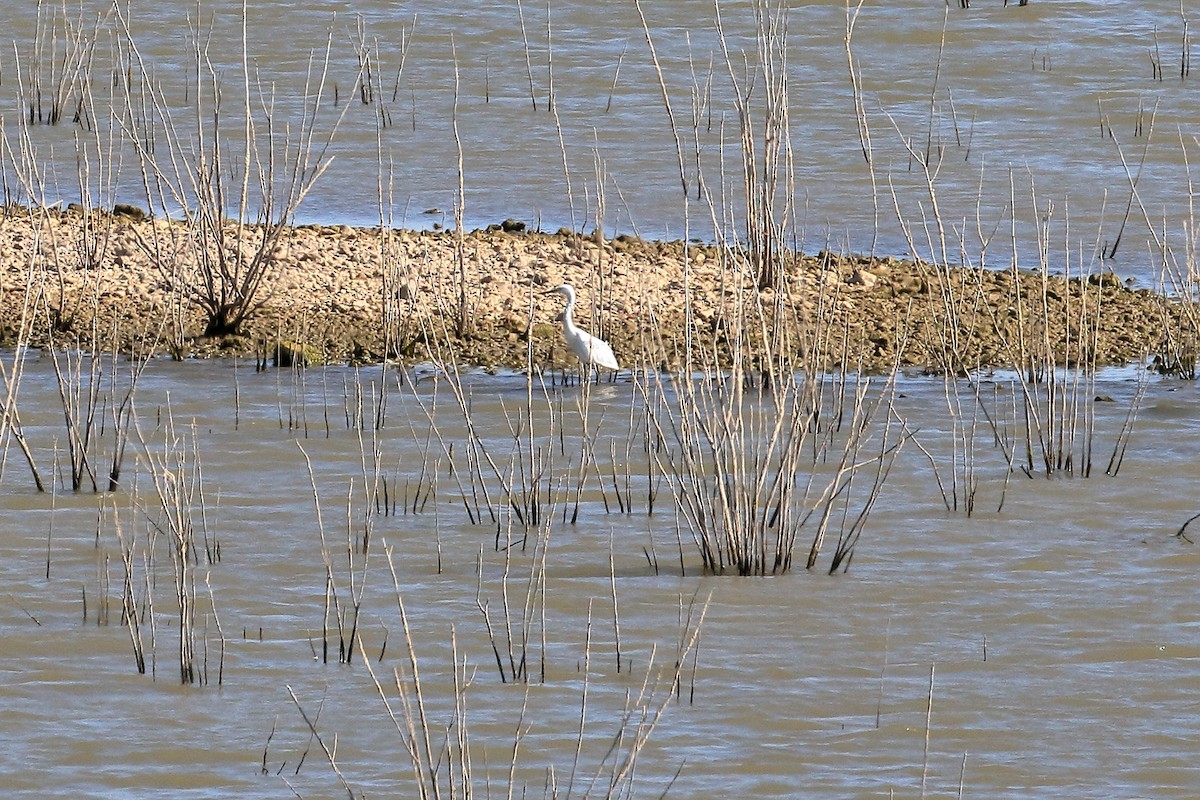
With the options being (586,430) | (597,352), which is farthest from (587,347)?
(586,430)

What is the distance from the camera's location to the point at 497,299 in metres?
10.2

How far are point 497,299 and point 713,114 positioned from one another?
503cm

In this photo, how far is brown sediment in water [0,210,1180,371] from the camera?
9.64m

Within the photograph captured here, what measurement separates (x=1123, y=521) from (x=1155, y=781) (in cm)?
242

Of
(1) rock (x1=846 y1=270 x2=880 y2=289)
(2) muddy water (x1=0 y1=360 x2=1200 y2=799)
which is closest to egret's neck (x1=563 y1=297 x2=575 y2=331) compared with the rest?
(2) muddy water (x1=0 y1=360 x2=1200 y2=799)

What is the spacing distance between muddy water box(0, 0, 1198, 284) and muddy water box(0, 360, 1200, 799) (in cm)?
358

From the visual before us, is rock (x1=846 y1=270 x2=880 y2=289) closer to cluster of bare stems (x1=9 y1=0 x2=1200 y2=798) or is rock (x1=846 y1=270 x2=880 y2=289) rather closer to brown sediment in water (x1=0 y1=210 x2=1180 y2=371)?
brown sediment in water (x1=0 y1=210 x2=1180 y2=371)

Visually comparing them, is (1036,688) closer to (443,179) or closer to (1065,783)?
(1065,783)

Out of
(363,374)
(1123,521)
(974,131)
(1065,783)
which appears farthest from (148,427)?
(974,131)

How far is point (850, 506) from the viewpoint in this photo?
24.0ft

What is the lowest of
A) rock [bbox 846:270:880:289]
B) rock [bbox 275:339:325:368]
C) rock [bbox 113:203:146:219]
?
rock [bbox 275:339:325:368]

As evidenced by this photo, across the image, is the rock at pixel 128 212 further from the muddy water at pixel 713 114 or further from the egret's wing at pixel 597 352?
the egret's wing at pixel 597 352

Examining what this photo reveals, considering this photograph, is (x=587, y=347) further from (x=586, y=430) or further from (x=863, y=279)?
(x=586, y=430)

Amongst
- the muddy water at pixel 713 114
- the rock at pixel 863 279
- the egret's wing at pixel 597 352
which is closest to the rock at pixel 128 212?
the muddy water at pixel 713 114
